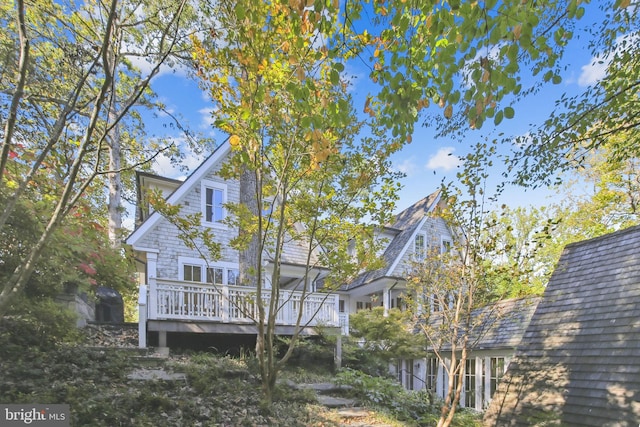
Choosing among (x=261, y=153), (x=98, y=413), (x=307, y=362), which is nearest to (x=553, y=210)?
(x=307, y=362)

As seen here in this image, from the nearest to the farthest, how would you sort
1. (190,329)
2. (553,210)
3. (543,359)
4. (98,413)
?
1. (98,413)
2. (543,359)
3. (190,329)
4. (553,210)

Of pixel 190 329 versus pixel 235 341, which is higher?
pixel 190 329

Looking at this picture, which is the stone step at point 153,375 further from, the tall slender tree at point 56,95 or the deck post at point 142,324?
the tall slender tree at point 56,95

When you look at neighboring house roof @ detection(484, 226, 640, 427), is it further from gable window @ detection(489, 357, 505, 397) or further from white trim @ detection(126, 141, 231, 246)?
white trim @ detection(126, 141, 231, 246)

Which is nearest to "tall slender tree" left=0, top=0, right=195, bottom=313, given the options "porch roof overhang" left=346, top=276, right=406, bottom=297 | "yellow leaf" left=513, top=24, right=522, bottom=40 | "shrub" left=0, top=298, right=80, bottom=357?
"shrub" left=0, top=298, right=80, bottom=357

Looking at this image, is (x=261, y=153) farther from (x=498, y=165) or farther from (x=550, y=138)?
(x=550, y=138)

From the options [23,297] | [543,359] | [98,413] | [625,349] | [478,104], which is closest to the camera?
[478,104]

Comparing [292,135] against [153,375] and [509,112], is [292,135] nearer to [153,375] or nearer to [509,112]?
[509,112]

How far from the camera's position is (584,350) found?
6.11 m

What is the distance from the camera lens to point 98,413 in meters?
3.53

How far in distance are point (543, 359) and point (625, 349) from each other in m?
1.38

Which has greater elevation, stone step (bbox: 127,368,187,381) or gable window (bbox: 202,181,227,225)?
gable window (bbox: 202,181,227,225)

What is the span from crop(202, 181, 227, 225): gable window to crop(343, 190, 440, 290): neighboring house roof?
237 inches

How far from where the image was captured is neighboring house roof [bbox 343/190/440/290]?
14773 millimetres
